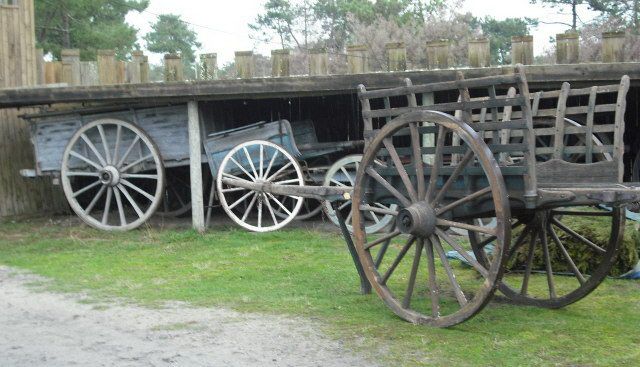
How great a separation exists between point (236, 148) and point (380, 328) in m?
6.52

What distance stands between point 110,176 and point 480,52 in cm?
601

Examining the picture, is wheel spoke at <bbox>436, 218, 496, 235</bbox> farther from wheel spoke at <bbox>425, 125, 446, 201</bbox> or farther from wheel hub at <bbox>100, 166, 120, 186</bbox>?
wheel hub at <bbox>100, 166, 120, 186</bbox>

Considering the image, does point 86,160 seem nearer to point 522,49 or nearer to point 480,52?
point 480,52

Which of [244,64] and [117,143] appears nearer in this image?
[244,64]

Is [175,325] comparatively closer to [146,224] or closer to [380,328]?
[380,328]

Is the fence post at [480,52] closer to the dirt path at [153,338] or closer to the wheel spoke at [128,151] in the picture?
the dirt path at [153,338]

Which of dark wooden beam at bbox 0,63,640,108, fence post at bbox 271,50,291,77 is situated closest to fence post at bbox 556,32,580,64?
dark wooden beam at bbox 0,63,640,108

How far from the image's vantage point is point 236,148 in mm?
12227

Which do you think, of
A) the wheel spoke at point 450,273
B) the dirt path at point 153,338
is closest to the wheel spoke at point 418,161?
the wheel spoke at point 450,273

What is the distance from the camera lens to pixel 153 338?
6066 millimetres

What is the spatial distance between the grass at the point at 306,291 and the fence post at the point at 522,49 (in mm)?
3143

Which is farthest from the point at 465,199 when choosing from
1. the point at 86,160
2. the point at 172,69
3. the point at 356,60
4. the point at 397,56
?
the point at 86,160

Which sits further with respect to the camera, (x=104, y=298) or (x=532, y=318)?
(x=104, y=298)

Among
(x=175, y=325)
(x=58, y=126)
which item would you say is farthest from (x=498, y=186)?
(x=58, y=126)
